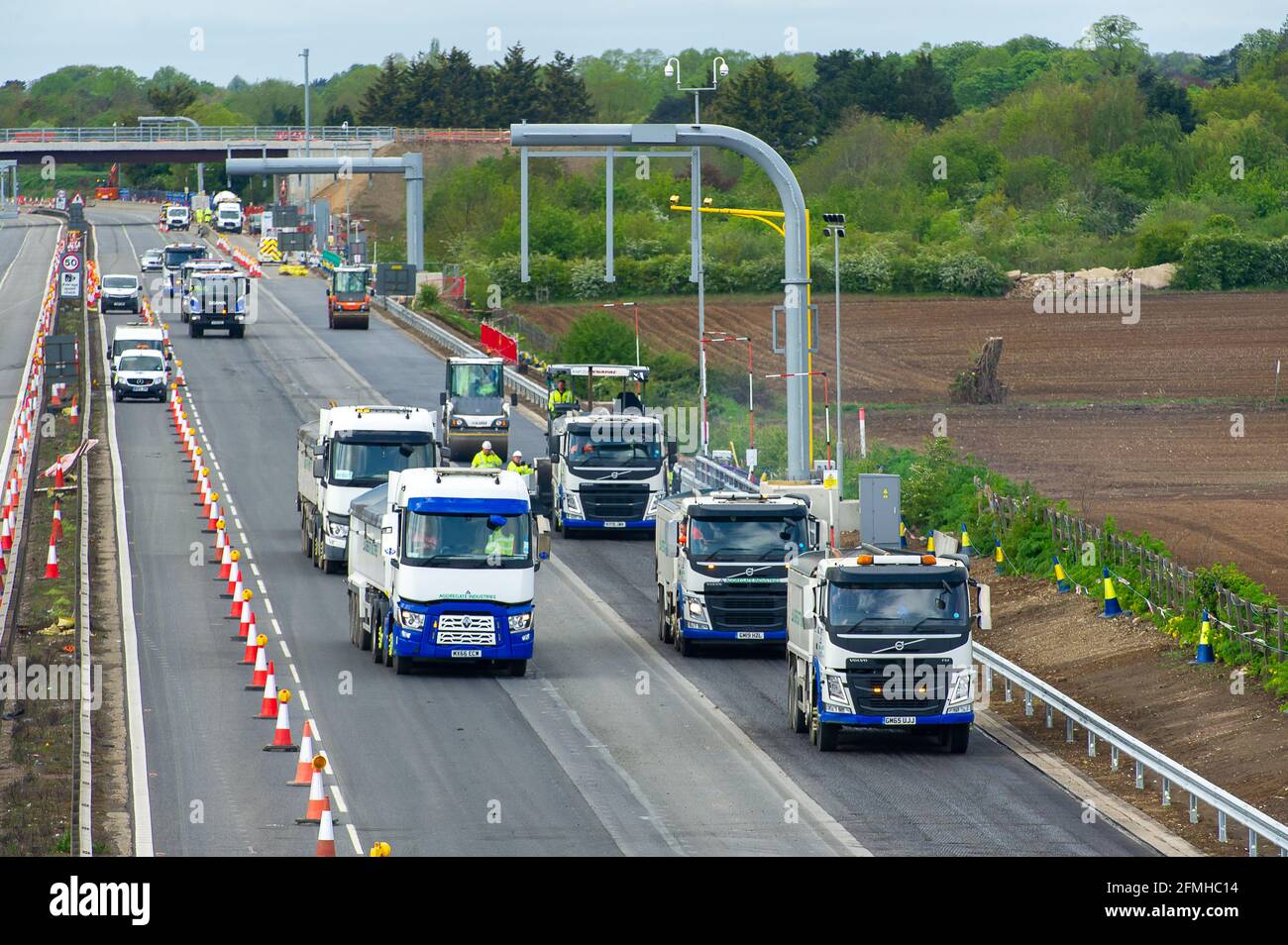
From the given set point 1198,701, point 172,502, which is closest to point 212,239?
point 172,502

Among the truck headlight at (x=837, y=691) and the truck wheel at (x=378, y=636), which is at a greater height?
the truck headlight at (x=837, y=691)

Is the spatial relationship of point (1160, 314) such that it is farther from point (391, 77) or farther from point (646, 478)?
point (391, 77)

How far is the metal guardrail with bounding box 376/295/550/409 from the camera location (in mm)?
Answer: 64375

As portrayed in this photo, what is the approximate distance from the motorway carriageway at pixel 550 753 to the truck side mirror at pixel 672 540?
1583mm

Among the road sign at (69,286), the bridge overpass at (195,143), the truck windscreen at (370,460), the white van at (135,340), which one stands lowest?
the truck windscreen at (370,460)

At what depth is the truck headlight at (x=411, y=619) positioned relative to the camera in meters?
28.5

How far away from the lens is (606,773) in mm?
23484

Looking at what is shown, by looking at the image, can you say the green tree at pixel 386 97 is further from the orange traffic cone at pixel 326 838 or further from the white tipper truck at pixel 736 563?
the orange traffic cone at pixel 326 838

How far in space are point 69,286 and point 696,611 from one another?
227 ft

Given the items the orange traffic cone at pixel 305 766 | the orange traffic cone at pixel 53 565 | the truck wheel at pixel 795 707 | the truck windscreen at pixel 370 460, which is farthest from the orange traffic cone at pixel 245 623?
the truck wheel at pixel 795 707

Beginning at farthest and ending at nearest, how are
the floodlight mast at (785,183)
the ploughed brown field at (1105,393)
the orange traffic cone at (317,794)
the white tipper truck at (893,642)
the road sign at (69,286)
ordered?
the road sign at (69,286), the ploughed brown field at (1105,393), the floodlight mast at (785,183), the white tipper truck at (893,642), the orange traffic cone at (317,794)

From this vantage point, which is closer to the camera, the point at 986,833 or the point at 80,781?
the point at 986,833

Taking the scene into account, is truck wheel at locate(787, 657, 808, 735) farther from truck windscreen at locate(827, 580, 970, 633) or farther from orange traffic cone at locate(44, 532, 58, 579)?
orange traffic cone at locate(44, 532, 58, 579)
